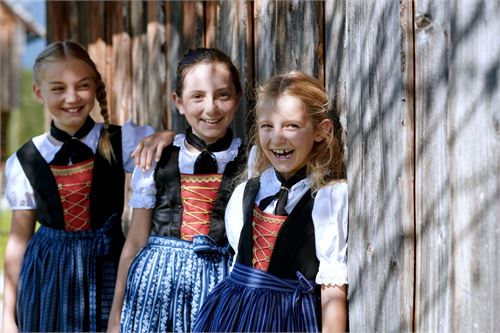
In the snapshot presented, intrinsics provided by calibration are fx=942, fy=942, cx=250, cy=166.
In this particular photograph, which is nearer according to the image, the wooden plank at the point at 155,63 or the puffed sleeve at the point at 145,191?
the puffed sleeve at the point at 145,191

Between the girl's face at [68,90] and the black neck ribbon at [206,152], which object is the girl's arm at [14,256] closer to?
the girl's face at [68,90]

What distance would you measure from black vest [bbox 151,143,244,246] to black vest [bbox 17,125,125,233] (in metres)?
0.49

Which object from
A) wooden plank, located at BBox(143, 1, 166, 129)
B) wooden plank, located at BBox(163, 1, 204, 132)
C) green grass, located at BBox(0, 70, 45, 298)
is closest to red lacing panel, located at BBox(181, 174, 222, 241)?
wooden plank, located at BBox(163, 1, 204, 132)

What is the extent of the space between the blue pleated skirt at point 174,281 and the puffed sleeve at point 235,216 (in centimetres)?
17

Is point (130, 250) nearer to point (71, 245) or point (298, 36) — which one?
point (71, 245)

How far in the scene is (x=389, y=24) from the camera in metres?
2.79

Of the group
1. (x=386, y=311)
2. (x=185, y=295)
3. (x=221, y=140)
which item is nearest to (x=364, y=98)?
(x=386, y=311)

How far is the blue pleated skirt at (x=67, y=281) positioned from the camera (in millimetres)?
4152

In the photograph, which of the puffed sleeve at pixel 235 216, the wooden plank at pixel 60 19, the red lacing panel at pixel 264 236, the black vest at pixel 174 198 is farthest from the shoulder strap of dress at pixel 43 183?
the wooden plank at pixel 60 19

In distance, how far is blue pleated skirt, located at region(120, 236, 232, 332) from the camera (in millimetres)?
3607

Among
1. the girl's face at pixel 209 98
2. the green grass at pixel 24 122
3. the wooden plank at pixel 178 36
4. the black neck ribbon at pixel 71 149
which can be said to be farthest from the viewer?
the green grass at pixel 24 122

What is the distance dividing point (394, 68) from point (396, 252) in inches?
21.3

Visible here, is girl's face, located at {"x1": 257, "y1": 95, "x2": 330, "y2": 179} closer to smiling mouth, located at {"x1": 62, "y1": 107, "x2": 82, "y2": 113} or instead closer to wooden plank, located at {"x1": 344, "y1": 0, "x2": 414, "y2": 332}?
wooden plank, located at {"x1": 344, "y1": 0, "x2": 414, "y2": 332}

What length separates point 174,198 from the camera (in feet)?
12.1
